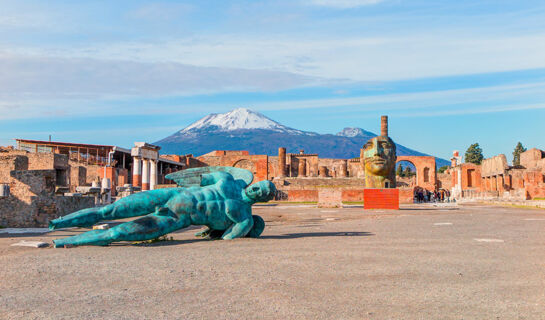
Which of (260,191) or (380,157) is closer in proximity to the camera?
(260,191)

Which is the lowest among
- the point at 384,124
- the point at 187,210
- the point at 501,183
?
the point at 187,210

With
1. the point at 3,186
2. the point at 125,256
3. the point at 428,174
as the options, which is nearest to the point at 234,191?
the point at 125,256

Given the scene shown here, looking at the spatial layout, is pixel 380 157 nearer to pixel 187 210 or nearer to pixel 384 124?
pixel 384 124

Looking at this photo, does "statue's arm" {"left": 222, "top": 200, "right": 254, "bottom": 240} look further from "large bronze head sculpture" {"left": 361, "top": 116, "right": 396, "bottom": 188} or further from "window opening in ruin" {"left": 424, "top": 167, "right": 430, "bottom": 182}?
"window opening in ruin" {"left": 424, "top": 167, "right": 430, "bottom": 182}

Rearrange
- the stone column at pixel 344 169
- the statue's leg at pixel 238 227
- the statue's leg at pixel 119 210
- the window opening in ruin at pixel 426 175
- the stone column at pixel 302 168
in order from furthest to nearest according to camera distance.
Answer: the window opening in ruin at pixel 426 175, the stone column at pixel 344 169, the stone column at pixel 302 168, the statue's leg at pixel 238 227, the statue's leg at pixel 119 210

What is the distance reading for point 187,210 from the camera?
29.7 ft

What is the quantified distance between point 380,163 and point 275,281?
22.9 metres

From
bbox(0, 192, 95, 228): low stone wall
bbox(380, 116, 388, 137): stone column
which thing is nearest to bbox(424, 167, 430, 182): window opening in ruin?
bbox(380, 116, 388, 137): stone column

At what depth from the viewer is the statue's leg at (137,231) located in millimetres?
8461

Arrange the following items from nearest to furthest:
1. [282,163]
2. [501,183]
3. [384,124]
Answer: [384,124]
[501,183]
[282,163]

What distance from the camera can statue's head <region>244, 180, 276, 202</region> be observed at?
9656 mm

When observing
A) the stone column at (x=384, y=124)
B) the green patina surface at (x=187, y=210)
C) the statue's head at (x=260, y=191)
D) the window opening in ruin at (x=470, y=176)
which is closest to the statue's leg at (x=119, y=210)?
the green patina surface at (x=187, y=210)

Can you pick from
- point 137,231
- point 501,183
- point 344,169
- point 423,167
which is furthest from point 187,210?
point 423,167

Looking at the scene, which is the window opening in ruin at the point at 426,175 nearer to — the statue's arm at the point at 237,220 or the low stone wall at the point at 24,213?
the low stone wall at the point at 24,213
